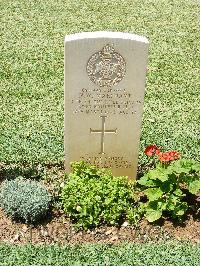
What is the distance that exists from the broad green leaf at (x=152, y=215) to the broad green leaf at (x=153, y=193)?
0.17m

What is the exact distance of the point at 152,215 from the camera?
5469 millimetres

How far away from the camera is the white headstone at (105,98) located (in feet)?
16.9

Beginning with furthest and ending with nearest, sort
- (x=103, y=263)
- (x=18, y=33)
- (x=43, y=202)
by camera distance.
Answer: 1. (x=18, y=33)
2. (x=43, y=202)
3. (x=103, y=263)

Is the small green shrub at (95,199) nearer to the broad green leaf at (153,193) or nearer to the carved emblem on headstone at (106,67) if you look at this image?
the broad green leaf at (153,193)

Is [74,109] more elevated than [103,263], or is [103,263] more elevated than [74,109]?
[74,109]

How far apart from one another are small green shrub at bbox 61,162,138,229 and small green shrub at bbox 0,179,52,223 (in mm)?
240

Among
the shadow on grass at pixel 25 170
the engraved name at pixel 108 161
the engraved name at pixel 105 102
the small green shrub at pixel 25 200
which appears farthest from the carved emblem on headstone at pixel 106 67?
the shadow on grass at pixel 25 170

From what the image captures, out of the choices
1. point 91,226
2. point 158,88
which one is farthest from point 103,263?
point 158,88

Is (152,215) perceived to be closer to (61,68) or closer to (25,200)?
(25,200)

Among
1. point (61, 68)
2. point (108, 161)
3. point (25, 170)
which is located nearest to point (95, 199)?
point (108, 161)

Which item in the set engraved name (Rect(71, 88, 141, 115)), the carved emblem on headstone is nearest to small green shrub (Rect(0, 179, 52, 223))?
engraved name (Rect(71, 88, 141, 115))

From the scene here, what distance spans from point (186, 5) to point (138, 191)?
7938 mm

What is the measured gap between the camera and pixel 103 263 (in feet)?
16.7

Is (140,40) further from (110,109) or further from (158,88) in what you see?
(158,88)
